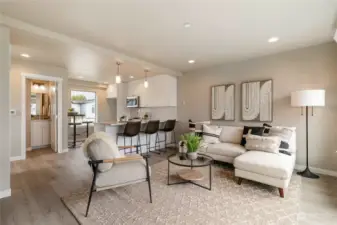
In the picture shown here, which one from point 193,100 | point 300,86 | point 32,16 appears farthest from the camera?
point 193,100

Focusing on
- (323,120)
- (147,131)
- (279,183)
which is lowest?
(279,183)

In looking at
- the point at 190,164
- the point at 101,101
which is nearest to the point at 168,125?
the point at 190,164

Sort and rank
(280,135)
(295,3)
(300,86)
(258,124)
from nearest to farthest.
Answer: (295,3) → (280,135) → (300,86) → (258,124)

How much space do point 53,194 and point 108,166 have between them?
1.13 metres

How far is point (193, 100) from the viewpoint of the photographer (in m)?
5.58

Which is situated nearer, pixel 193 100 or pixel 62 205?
pixel 62 205

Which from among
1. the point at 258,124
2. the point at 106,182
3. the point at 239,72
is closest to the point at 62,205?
the point at 106,182

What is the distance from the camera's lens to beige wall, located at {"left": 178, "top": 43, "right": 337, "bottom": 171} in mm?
3348

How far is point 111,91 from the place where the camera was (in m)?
8.31

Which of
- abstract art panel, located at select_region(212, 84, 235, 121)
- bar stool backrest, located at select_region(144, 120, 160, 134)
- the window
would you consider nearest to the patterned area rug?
bar stool backrest, located at select_region(144, 120, 160, 134)

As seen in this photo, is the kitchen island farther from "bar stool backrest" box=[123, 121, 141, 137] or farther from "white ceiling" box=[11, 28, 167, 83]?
"white ceiling" box=[11, 28, 167, 83]

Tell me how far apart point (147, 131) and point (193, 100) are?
184cm

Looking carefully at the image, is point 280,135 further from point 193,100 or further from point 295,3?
point 193,100

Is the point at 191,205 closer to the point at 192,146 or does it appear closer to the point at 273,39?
the point at 192,146
